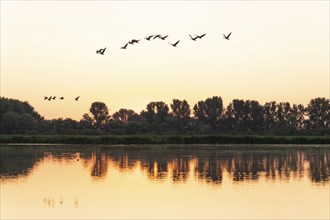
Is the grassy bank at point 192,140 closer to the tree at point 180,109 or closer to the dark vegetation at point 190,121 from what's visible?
the dark vegetation at point 190,121

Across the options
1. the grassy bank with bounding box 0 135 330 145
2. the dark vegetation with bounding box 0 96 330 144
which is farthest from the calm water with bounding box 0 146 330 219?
the dark vegetation with bounding box 0 96 330 144

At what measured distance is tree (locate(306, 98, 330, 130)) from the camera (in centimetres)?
12344

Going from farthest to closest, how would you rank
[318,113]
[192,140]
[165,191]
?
1. [318,113]
2. [192,140]
3. [165,191]

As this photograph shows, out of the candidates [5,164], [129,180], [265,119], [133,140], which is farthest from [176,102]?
[129,180]

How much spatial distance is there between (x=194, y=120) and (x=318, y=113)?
86.7 ft

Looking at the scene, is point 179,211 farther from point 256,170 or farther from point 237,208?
point 256,170

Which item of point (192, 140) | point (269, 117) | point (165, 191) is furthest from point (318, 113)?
point (165, 191)

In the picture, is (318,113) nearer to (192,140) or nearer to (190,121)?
(190,121)

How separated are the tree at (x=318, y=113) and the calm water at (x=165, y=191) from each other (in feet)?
267

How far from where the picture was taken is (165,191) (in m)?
28.7

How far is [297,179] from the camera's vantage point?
34906mm

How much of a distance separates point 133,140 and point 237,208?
6062 cm

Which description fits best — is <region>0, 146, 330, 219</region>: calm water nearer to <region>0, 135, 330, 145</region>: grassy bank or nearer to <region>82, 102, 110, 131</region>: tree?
<region>0, 135, 330, 145</region>: grassy bank

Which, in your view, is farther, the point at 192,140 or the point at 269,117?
the point at 269,117
